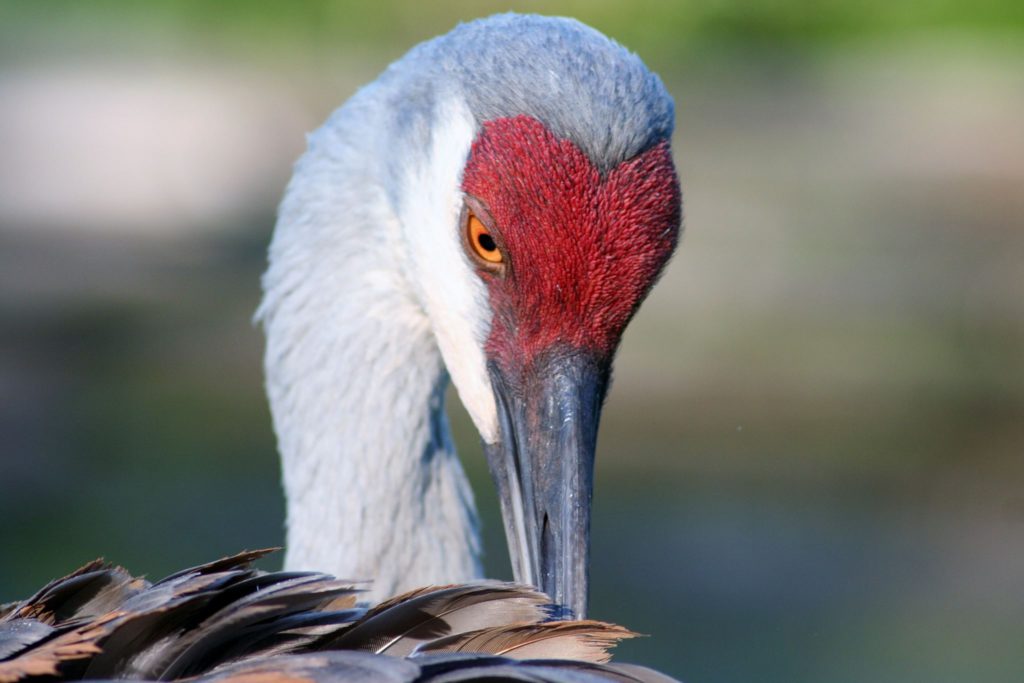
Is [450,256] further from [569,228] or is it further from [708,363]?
[708,363]

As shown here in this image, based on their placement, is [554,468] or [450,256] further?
[450,256]

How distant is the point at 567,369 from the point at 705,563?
13.3 ft

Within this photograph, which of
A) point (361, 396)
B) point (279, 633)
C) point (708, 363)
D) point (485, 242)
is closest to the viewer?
point (279, 633)

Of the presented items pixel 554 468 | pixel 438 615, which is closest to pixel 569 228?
pixel 554 468

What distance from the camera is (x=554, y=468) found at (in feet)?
6.82

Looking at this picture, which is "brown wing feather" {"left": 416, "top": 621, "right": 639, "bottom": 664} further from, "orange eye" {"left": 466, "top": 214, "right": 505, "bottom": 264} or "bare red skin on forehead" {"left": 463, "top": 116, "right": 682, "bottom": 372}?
"orange eye" {"left": 466, "top": 214, "right": 505, "bottom": 264}

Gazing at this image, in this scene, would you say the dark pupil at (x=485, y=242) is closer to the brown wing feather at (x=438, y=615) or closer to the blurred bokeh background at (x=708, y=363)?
the brown wing feather at (x=438, y=615)

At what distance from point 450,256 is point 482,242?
75 millimetres

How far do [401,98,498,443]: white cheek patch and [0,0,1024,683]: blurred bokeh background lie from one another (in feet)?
11.3

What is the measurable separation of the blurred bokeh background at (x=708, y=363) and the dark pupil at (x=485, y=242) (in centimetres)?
363

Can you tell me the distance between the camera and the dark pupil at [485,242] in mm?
2125

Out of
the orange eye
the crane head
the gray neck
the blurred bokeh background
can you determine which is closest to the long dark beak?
the crane head

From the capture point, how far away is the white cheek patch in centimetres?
216

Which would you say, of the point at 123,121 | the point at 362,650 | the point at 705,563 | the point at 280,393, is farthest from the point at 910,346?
the point at 362,650
